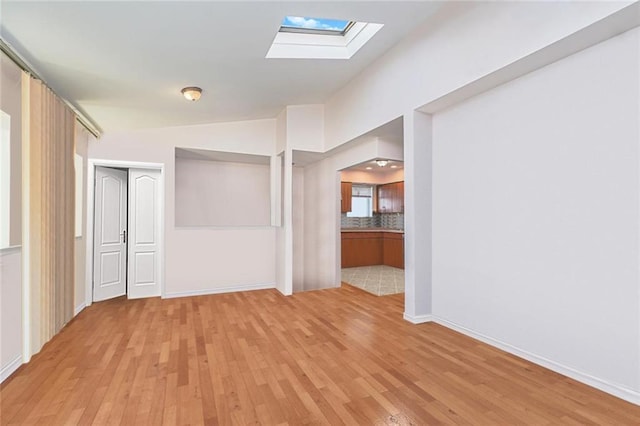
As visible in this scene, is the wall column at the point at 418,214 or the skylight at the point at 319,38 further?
the wall column at the point at 418,214

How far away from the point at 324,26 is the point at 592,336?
3.80 meters

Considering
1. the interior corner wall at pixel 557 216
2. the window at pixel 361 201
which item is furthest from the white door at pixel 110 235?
the window at pixel 361 201

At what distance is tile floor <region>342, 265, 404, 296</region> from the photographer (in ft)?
17.7

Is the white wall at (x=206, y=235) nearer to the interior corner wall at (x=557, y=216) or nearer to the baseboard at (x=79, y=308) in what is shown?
the baseboard at (x=79, y=308)

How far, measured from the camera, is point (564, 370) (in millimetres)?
2385

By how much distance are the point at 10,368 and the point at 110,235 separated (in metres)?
2.63

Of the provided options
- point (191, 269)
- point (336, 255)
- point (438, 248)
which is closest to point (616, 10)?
→ point (438, 248)

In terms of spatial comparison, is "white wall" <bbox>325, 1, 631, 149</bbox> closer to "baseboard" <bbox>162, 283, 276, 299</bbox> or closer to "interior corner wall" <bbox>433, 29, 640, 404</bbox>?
"interior corner wall" <bbox>433, 29, 640, 404</bbox>

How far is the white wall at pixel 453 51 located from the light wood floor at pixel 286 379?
97.9 inches

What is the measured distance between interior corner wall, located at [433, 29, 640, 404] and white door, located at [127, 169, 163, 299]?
4.43 metres

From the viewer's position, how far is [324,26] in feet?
11.5

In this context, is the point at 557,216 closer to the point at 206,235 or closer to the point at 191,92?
the point at 191,92

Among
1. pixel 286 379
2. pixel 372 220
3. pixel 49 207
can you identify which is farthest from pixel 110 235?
pixel 372 220

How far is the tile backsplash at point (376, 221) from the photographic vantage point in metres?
8.70
